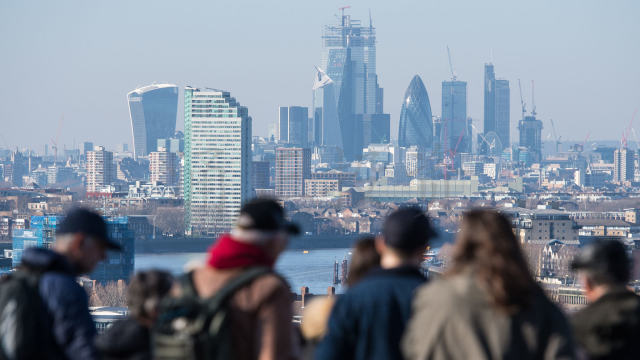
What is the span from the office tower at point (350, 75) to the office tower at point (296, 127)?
3056 mm

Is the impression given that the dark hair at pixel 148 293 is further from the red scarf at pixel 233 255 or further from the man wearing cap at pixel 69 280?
the red scarf at pixel 233 255

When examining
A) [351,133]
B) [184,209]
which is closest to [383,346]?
[184,209]

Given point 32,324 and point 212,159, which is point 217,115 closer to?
point 212,159

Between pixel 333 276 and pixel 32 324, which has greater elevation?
pixel 32 324

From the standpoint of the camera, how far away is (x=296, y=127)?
121m

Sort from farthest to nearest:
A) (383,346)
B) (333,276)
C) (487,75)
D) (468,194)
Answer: (487,75), (468,194), (333,276), (383,346)

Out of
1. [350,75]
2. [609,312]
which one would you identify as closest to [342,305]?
[609,312]

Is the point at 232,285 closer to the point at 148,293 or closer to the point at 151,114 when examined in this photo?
the point at 148,293

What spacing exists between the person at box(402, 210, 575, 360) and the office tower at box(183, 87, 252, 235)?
55906mm

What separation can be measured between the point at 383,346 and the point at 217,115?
2372 inches

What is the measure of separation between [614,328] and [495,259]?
0.46 metres

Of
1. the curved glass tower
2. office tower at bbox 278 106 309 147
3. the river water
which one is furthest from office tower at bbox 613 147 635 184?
the river water

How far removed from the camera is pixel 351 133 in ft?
375

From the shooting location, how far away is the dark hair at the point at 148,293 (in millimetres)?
2473
